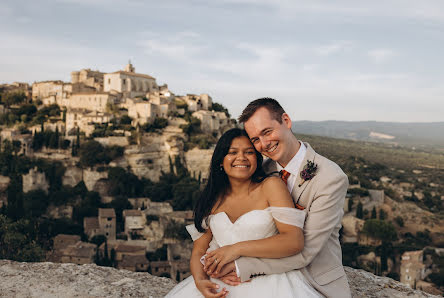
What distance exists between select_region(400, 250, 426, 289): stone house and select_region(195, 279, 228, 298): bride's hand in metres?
19.7

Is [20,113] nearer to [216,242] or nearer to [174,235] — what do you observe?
[174,235]

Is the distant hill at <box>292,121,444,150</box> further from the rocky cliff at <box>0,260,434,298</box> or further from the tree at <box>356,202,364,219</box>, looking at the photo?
the rocky cliff at <box>0,260,434,298</box>

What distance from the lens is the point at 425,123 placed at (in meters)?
133

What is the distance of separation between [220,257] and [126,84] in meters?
41.3

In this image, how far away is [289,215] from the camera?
8.29 ft

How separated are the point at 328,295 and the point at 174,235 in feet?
73.0

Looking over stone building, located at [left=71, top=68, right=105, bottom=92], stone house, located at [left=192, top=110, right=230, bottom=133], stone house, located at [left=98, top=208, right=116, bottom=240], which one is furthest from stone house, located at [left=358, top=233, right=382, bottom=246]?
stone building, located at [left=71, top=68, right=105, bottom=92]

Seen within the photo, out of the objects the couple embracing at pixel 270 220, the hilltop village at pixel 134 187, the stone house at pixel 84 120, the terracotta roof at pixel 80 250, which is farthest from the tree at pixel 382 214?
the couple embracing at pixel 270 220

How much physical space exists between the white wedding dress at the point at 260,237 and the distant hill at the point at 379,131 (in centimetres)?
9375

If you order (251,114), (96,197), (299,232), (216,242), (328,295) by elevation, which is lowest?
(96,197)

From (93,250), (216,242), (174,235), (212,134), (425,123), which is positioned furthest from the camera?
(425,123)

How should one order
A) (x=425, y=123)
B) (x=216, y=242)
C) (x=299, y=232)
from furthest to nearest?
(x=425, y=123)
(x=216, y=242)
(x=299, y=232)

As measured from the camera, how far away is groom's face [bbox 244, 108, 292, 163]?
9.02ft

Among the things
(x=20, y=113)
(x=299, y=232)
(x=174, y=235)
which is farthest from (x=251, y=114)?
(x=20, y=113)
